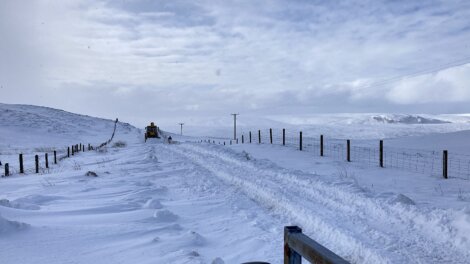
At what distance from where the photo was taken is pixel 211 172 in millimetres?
14836

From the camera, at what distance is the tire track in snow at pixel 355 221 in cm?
576

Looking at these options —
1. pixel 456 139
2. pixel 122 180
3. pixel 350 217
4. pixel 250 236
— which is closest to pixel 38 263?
pixel 250 236

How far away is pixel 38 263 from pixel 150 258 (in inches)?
52.8

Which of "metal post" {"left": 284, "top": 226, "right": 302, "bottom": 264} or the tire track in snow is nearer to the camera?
"metal post" {"left": 284, "top": 226, "right": 302, "bottom": 264}

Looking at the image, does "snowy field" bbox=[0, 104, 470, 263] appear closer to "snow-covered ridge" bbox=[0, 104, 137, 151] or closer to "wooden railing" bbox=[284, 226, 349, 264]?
"wooden railing" bbox=[284, 226, 349, 264]

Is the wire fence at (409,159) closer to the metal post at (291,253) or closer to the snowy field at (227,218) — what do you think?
the snowy field at (227,218)

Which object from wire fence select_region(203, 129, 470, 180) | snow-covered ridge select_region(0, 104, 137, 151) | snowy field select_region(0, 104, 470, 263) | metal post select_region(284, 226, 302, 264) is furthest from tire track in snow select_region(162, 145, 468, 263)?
snow-covered ridge select_region(0, 104, 137, 151)

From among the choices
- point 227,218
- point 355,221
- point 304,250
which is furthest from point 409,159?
point 304,250

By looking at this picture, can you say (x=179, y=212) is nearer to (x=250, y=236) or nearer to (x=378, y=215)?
(x=250, y=236)

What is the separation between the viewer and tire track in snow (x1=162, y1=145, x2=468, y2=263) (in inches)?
227

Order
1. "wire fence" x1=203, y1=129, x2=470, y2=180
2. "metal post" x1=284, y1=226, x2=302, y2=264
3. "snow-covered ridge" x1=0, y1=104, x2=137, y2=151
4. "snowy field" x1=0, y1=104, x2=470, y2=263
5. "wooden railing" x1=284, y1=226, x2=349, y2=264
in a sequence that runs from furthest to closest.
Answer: "snow-covered ridge" x1=0, y1=104, x2=137, y2=151 → "wire fence" x1=203, y1=129, x2=470, y2=180 → "snowy field" x1=0, y1=104, x2=470, y2=263 → "metal post" x1=284, y1=226, x2=302, y2=264 → "wooden railing" x1=284, y1=226, x2=349, y2=264

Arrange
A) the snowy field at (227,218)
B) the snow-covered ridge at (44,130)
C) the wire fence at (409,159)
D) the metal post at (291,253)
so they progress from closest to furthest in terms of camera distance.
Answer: the metal post at (291,253) < the snowy field at (227,218) < the wire fence at (409,159) < the snow-covered ridge at (44,130)

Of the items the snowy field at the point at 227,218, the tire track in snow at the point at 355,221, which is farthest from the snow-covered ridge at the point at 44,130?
the tire track in snow at the point at 355,221

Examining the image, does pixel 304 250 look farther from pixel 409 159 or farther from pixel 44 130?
pixel 44 130
